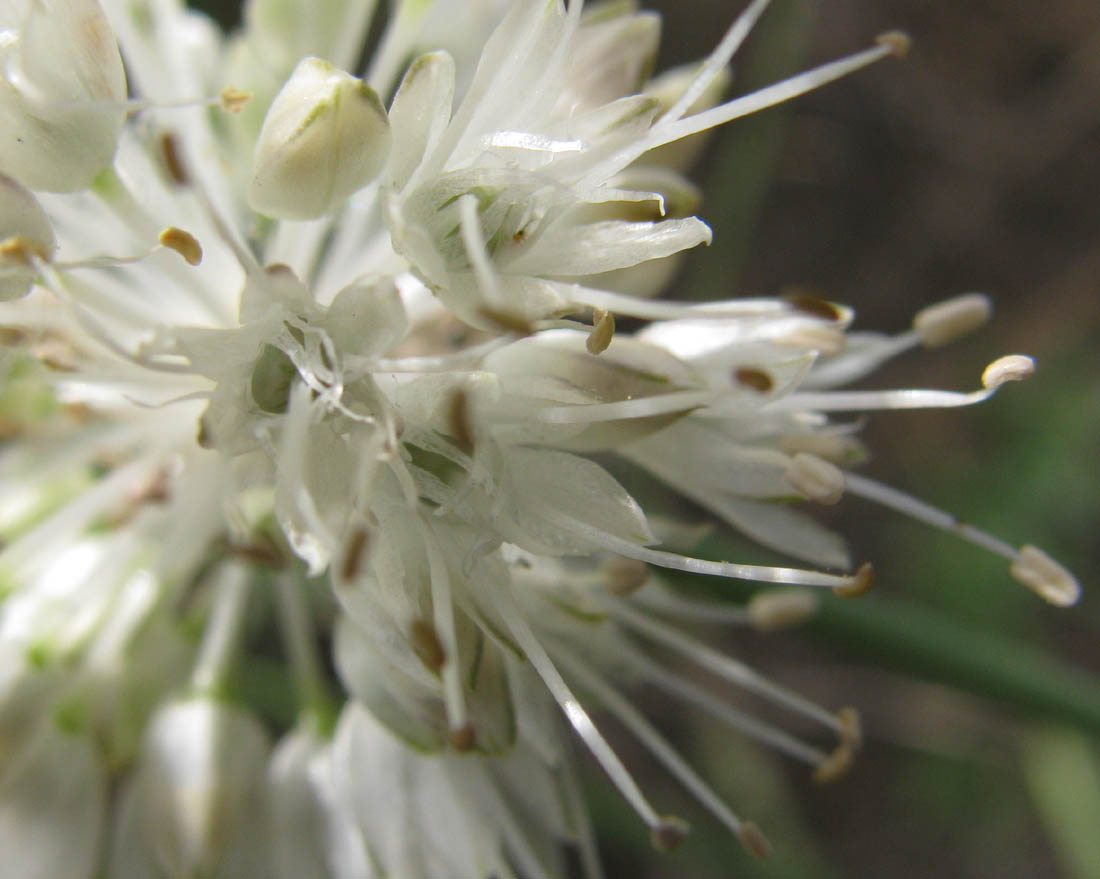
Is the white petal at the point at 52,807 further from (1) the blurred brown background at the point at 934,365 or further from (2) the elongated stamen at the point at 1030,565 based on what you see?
(1) the blurred brown background at the point at 934,365

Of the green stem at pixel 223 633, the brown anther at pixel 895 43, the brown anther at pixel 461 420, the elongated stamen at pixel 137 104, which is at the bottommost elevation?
the green stem at pixel 223 633

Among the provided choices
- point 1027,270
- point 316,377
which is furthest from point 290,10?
point 1027,270

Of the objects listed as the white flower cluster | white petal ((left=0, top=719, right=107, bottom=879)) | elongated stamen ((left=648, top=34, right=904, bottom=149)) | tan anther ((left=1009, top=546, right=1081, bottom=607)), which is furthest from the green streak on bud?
tan anther ((left=1009, top=546, right=1081, bottom=607))

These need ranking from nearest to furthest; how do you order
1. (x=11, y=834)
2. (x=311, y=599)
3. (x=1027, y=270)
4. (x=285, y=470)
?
(x=285, y=470) → (x=11, y=834) → (x=311, y=599) → (x=1027, y=270)

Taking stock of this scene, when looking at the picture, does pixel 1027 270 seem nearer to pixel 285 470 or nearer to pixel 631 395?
pixel 631 395

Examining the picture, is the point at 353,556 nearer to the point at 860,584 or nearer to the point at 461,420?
the point at 461,420

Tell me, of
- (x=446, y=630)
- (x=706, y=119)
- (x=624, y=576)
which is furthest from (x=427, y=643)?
(x=706, y=119)

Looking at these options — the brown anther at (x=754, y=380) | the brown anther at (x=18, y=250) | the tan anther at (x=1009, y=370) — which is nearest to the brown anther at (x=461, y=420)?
the brown anther at (x=754, y=380)
